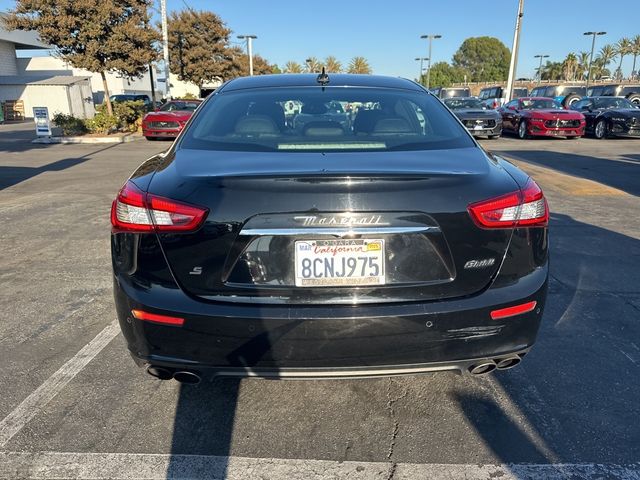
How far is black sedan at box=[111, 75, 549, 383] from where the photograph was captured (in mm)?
2029

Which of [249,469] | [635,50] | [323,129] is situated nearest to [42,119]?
[323,129]

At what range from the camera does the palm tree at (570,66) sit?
326 ft

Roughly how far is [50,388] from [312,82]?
241cm

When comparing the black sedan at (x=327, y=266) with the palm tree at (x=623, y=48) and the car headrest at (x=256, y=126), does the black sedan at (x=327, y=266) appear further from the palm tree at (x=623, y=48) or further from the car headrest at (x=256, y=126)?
the palm tree at (x=623, y=48)

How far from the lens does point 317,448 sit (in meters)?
2.38

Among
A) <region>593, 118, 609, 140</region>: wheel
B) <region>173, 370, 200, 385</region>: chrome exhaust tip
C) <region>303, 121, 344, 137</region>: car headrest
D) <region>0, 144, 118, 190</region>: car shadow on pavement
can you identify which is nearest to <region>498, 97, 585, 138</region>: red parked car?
<region>593, 118, 609, 140</region>: wheel

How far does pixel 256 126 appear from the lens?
9.22 ft

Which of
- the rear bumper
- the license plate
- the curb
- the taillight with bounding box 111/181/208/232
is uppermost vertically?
the taillight with bounding box 111/181/208/232

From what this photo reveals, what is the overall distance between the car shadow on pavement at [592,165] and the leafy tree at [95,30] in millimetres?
14337

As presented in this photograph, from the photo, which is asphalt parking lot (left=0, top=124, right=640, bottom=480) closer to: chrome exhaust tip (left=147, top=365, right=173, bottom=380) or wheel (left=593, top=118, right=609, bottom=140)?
chrome exhaust tip (left=147, top=365, right=173, bottom=380)

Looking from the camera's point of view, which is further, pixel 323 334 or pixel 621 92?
pixel 621 92

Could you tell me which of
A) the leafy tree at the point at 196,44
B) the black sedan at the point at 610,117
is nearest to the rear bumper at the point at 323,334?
the black sedan at the point at 610,117

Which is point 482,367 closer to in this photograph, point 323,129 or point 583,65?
point 323,129

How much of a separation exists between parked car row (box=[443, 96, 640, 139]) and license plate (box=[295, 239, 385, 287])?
15971 mm
